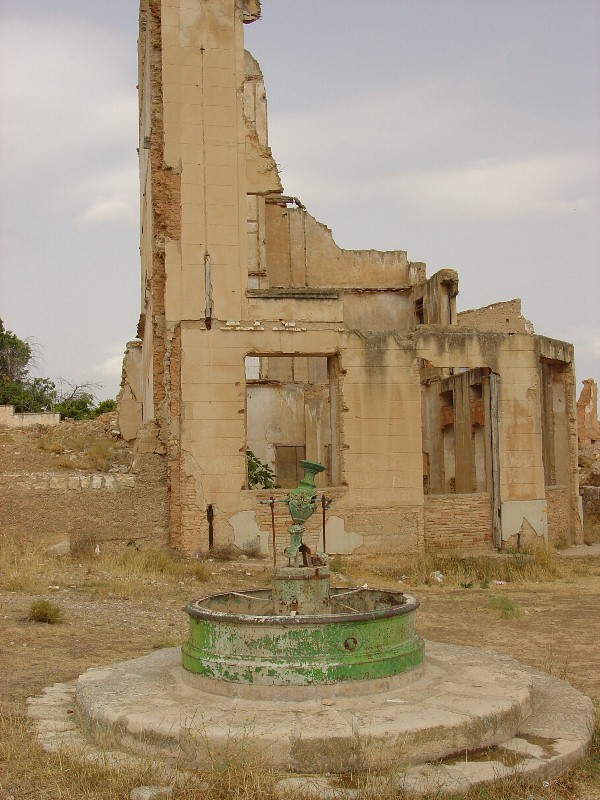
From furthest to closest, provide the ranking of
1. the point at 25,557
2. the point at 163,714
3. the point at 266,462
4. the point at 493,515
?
1. the point at 266,462
2. the point at 493,515
3. the point at 25,557
4. the point at 163,714

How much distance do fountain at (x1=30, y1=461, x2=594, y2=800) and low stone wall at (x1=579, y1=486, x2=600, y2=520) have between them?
16570mm

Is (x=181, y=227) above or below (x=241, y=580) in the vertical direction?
above

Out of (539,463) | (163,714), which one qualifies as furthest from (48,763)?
(539,463)

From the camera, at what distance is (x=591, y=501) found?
23.1 m

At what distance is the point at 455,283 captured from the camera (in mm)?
22078

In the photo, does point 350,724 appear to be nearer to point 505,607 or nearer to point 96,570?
point 505,607

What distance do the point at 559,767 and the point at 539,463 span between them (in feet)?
40.3

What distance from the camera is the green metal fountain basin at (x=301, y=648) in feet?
19.0

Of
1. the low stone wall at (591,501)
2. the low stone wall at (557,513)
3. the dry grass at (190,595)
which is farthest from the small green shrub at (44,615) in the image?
the low stone wall at (591,501)

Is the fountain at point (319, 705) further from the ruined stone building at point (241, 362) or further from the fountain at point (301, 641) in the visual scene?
the ruined stone building at point (241, 362)

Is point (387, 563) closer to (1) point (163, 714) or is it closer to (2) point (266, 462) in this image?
(2) point (266, 462)

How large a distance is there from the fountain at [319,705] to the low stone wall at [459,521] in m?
9.58

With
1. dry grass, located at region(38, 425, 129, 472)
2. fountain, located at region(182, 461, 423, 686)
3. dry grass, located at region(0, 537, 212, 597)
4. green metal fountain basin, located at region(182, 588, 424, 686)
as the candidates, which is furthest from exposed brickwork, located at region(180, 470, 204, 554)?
green metal fountain basin, located at region(182, 588, 424, 686)

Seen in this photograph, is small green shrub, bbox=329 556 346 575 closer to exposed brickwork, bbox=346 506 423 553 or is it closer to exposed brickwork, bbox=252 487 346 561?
exposed brickwork, bbox=252 487 346 561
